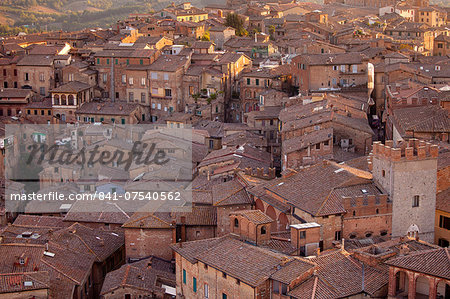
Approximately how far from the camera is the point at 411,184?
101ft

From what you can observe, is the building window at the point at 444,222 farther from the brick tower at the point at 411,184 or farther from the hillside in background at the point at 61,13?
the hillside in background at the point at 61,13

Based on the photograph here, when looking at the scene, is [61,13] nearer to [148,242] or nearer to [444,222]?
[148,242]

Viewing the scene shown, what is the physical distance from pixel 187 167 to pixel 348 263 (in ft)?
72.0

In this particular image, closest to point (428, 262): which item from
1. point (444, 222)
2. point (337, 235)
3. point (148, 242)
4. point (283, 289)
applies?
point (283, 289)

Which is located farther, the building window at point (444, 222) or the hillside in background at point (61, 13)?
the hillside in background at point (61, 13)

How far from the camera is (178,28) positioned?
244 feet

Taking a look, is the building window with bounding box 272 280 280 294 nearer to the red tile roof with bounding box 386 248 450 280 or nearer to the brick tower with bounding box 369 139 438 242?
the red tile roof with bounding box 386 248 450 280

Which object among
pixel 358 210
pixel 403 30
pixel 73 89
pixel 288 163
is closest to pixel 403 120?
pixel 288 163

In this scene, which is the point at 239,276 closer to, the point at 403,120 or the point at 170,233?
the point at 170,233

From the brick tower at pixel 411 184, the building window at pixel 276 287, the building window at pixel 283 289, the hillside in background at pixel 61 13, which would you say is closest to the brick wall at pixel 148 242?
the brick tower at pixel 411 184

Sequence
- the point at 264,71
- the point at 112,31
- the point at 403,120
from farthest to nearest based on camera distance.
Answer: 1. the point at 112,31
2. the point at 264,71
3. the point at 403,120

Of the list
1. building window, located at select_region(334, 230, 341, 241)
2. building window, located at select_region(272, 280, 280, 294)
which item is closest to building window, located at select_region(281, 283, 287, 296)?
building window, located at select_region(272, 280, 280, 294)

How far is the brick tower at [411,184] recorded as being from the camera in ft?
100

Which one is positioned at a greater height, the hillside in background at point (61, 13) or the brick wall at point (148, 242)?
the hillside in background at point (61, 13)
